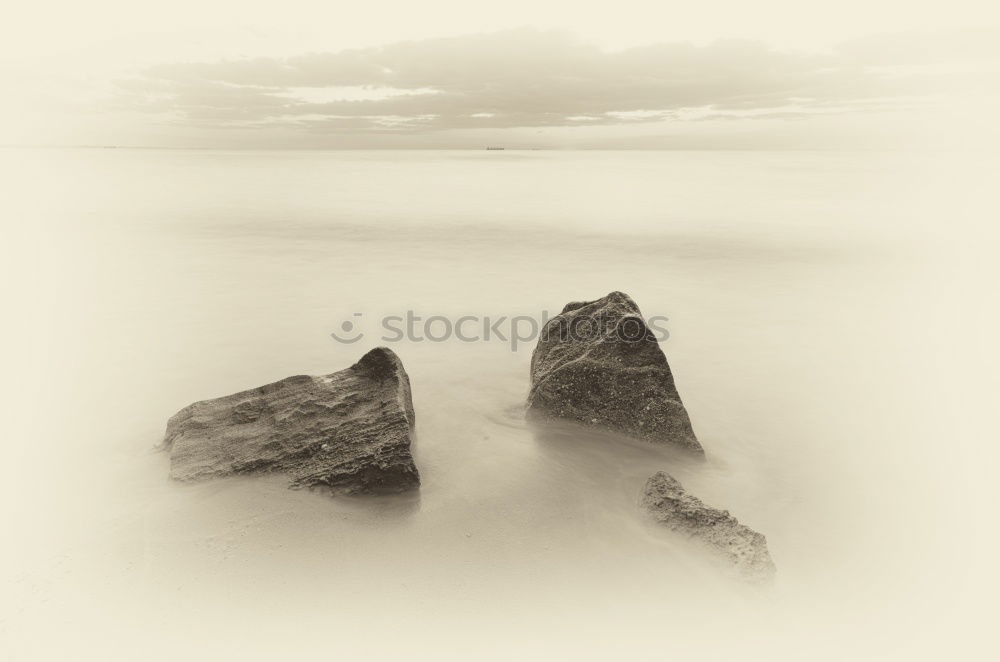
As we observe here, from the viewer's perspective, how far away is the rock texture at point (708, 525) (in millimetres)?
3785

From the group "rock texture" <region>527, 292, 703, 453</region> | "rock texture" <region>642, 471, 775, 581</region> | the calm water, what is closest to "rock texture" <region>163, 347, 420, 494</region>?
the calm water

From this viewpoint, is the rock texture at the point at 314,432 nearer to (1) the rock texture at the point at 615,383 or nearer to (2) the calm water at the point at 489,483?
(2) the calm water at the point at 489,483

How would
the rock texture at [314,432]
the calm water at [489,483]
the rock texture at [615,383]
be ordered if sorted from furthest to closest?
the rock texture at [615,383] < the rock texture at [314,432] < the calm water at [489,483]

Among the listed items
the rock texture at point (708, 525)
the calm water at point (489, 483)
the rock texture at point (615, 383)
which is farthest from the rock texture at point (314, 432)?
the rock texture at point (708, 525)

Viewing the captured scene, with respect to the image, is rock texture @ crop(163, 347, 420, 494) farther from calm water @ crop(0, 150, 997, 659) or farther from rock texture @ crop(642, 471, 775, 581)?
rock texture @ crop(642, 471, 775, 581)

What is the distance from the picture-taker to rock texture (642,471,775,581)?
3.79 meters

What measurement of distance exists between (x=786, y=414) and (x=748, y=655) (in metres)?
3.49

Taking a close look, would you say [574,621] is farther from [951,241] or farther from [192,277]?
[951,241]

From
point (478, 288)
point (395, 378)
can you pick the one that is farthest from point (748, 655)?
point (478, 288)

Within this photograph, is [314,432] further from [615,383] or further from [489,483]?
[615,383]

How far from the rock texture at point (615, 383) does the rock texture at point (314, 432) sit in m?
1.34

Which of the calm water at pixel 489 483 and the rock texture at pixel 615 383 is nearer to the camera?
the calm water at pixel 489 483

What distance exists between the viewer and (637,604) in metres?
3.63

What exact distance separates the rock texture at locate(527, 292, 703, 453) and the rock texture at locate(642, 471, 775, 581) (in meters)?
0.98
